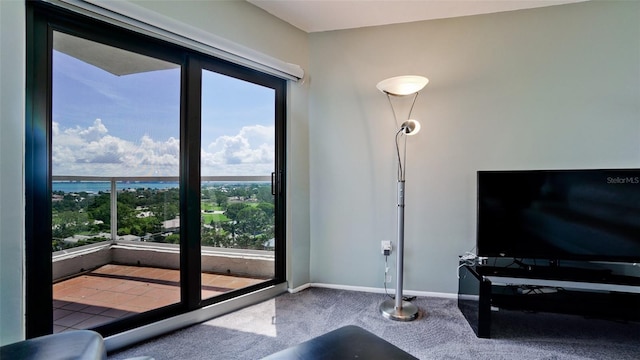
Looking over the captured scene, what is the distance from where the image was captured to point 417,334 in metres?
2.07

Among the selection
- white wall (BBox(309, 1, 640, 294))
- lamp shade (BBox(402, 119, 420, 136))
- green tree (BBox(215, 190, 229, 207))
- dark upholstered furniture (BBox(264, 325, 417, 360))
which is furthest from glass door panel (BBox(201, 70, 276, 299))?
dark upholstered furniture (BBox(264, 325, 417, 360))

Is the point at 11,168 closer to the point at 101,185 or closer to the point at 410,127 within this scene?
the point at 101,185

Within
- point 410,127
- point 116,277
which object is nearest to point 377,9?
point 410,127

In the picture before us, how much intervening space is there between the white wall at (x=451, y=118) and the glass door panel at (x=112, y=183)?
4.28 ft

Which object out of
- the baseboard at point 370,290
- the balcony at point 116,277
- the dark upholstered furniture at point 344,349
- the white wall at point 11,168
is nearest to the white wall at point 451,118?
the baseboard at point 370,290

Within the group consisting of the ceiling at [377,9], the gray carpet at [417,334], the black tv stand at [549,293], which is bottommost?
the gray carpet at [417,334]

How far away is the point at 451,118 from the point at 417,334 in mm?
1736

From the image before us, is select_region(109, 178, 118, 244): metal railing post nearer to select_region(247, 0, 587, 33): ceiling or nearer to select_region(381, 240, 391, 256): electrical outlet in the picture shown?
select_region(247, 0, 587, 33): ceiling

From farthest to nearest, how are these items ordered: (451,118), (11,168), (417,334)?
(451,118) → (417,334) → (11,168)

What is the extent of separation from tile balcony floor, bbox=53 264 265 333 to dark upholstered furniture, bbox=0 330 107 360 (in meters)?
0.82

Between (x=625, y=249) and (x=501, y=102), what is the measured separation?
52.7 inches

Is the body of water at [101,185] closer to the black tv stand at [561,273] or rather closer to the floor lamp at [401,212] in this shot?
the floor lamp at [401,212]

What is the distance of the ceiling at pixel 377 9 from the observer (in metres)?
2.40

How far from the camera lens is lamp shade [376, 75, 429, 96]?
2234 millimetres
